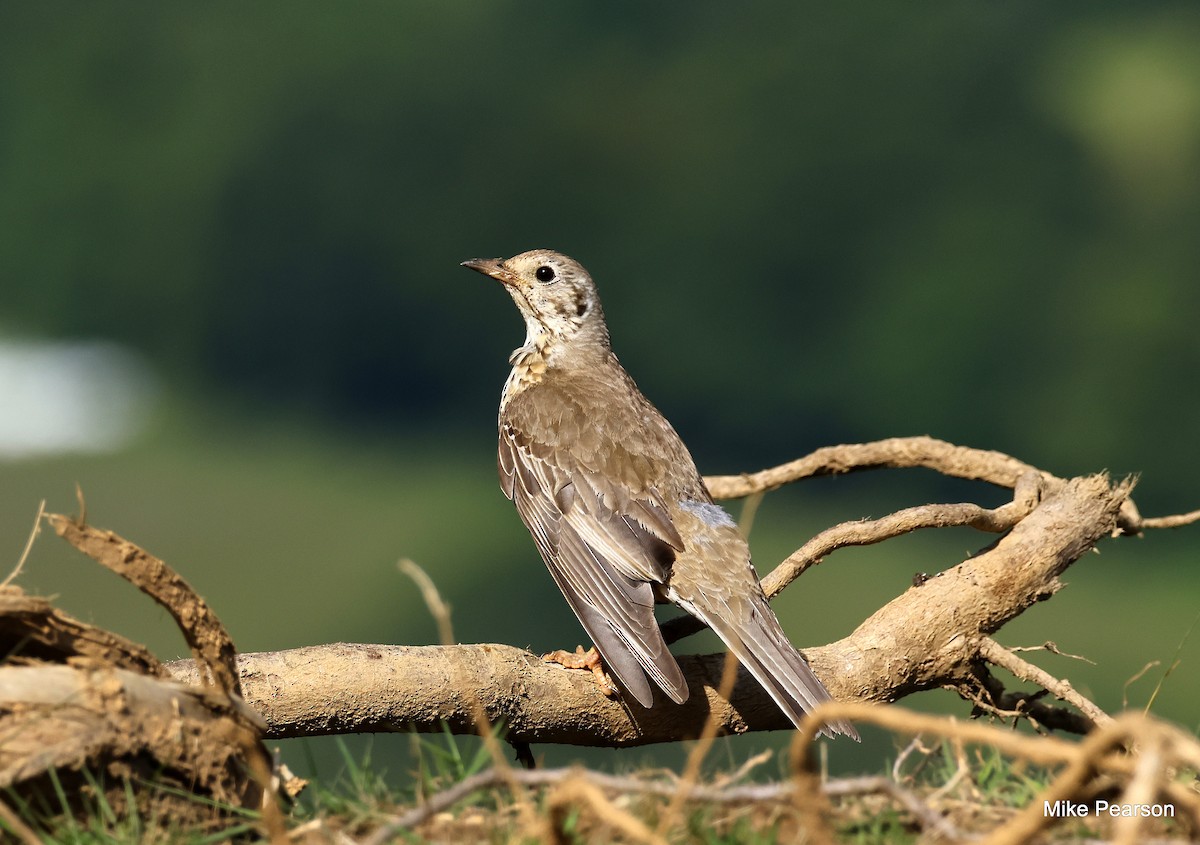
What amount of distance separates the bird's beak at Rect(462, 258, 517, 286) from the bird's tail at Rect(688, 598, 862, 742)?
2.10 metres

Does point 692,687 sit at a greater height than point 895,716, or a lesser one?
lesser

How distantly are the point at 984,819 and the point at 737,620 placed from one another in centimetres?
157

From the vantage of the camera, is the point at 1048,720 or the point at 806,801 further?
the point at 1048,720

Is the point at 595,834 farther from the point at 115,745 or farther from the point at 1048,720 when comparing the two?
the point at 1048,720

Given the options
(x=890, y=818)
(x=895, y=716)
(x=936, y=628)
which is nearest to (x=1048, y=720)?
(x=936, y=628)

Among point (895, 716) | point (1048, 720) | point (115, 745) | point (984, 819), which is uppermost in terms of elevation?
point (115, 745)

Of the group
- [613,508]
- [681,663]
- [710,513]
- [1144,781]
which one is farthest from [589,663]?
[1144,781]

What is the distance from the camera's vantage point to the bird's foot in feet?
13.6

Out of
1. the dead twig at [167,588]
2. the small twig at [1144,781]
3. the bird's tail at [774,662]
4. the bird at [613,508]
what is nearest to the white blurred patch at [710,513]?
the bird at [613,508]

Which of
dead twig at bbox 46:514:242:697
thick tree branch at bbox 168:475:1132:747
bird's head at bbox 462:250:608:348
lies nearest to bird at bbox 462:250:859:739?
bird's head at bbox 462:250:608:348

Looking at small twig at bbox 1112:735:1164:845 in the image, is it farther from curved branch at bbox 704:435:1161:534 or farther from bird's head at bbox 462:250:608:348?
bird's head at bbox 462:250:608:348

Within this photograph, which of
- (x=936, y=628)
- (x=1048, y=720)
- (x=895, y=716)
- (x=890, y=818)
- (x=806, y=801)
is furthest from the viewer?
(x=1048, y=720)

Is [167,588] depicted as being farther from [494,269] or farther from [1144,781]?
[494,269]

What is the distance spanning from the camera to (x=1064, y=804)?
2.59 meters
